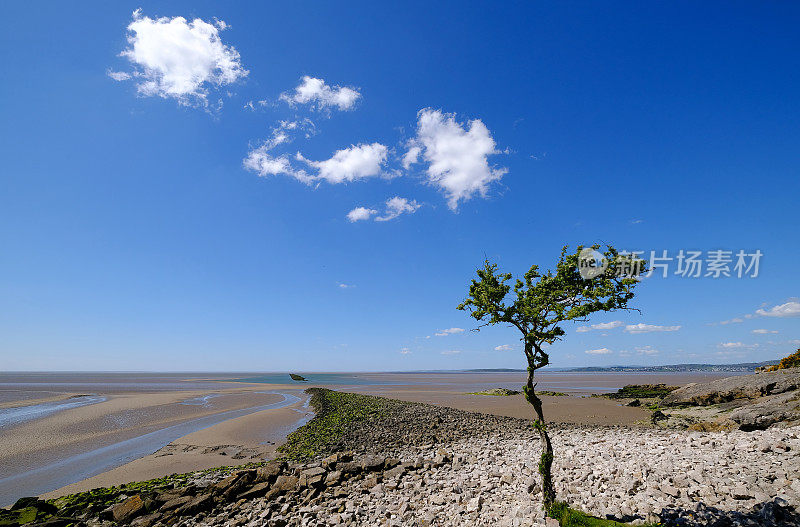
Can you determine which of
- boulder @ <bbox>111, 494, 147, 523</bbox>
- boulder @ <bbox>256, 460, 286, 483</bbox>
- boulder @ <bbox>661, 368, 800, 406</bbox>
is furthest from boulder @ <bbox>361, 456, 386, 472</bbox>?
boulder @ <bbox>661, 368, 800, 406</bbox>

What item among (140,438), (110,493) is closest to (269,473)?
(110,493)

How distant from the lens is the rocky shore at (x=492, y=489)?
892 centimetres

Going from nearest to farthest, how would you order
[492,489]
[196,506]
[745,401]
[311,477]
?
[492,489], [196,506], [311,477], [745,401]

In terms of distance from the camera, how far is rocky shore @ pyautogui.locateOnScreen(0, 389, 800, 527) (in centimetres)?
892

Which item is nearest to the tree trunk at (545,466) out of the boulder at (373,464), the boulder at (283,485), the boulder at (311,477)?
the boulder at (373,464)

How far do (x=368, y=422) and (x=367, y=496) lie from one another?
1618 centimetres

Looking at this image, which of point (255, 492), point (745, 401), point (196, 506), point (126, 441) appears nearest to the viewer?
point (196, 506)

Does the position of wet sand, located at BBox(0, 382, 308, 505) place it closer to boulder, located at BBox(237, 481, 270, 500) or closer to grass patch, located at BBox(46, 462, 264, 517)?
grass patch, located at BBox(46, 462, 264, 517)

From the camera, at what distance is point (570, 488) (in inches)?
410

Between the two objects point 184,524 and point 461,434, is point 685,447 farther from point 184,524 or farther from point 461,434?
point 184,524

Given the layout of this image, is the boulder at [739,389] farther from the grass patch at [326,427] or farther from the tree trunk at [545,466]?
the grass patch at [326,427]

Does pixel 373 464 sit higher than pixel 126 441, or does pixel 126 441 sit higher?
pixel 373 464

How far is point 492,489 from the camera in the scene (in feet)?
36.8

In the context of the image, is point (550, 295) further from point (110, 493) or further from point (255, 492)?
point (110, 493)
